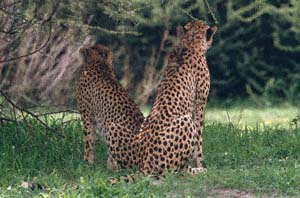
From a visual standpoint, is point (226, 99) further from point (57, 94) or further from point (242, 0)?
point (57, 94)

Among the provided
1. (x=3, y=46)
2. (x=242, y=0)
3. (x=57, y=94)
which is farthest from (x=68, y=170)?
(x=242, y=0)

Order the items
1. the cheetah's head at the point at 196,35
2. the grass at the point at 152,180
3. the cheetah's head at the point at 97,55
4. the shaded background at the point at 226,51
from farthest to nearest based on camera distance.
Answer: the shaded background at the point at 226,51 → the cheetah's head at the point at 97,55 → the cheetah's head at the point at 196,35 → the grass at the point at 152,180

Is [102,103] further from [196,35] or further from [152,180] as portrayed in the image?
[152,180]

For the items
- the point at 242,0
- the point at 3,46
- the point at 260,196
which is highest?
the point at 242,0

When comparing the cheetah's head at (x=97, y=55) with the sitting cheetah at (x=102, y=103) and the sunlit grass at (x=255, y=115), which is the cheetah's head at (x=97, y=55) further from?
the sunlit grass at (x=255, y=115)

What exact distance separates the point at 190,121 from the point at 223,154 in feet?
3.99

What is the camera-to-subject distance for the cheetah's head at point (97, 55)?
760cm

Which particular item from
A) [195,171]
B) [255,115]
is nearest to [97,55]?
[195,171]

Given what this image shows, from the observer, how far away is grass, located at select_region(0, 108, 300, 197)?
238 inches

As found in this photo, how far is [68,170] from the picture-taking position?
23.3 ft

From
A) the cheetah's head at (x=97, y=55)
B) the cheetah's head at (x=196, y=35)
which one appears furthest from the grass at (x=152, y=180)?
the cheetah's head at (x=196, y=35)

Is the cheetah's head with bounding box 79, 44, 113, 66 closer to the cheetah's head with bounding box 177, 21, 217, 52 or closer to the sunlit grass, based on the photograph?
the cheetah's head with bounding box 177, 21, 217, 52

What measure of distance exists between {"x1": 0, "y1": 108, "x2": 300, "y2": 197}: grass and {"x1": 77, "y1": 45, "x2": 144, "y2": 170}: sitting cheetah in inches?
9.3

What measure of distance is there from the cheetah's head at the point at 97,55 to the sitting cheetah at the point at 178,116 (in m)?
Result: 0.59
